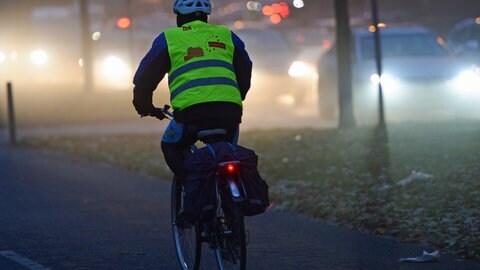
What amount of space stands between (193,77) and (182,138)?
409mm

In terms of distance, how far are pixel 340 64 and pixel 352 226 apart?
7169 mm

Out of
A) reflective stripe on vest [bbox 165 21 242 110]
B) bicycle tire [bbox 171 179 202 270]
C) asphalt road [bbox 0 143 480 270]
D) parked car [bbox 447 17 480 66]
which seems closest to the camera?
reflective stripe on vest [bbox 165 21 242 110]

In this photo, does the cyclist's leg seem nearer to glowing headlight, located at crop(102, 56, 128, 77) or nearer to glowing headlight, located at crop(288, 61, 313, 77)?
glowing headlight, located at crop(288, 61, 313, 77)

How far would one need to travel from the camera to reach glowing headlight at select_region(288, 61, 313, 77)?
27.2 metres

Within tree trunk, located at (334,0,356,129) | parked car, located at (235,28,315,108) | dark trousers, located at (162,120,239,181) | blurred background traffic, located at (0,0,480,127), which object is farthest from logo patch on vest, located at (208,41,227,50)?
parked car, located at (235,28,315,108)

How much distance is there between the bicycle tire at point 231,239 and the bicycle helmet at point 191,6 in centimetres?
117

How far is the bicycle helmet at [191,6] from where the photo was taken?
7.24m

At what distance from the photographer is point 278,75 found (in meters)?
27.5

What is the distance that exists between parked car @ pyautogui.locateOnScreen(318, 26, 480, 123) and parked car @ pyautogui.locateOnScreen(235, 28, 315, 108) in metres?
6.16

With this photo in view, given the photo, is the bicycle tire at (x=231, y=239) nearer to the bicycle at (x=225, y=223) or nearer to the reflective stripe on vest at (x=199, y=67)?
the bicycle at (x=225, y=223)

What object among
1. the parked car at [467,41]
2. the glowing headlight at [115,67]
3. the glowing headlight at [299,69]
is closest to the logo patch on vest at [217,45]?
the parked car at [467,41]

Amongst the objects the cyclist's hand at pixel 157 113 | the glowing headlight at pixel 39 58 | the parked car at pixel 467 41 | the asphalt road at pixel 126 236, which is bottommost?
the asphalt road at pixel 126 236

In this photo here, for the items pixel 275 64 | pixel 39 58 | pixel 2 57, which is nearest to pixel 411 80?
pixel 275 64

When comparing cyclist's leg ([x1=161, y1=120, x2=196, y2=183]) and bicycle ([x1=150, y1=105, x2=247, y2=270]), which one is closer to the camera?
bicycle ([x1=150, y1=105, x2=247, y2=270])
